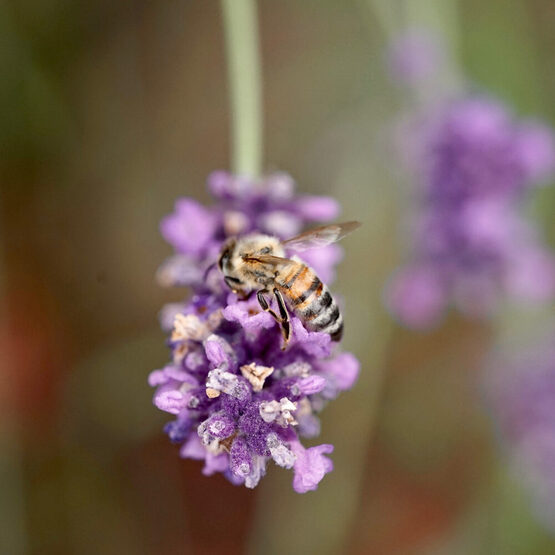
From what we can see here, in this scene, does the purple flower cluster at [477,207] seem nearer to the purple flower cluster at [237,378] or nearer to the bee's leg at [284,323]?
the purple flower cluster at [237,378]

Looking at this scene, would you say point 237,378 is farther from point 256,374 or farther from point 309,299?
point 309,299

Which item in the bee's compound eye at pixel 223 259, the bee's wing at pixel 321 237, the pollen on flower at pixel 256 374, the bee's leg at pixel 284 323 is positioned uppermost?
the bee's wing at pixel 321 237

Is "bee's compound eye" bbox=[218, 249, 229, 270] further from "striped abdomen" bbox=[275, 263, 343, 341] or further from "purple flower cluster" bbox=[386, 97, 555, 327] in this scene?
"purple flower cluster" bbox=[386, 97, 555, 327]

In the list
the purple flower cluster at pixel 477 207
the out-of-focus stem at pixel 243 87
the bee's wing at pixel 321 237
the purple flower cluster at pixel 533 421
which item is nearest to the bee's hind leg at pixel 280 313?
the bee's wing at pixel 321 237

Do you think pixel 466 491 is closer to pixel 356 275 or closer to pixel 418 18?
pixel 356 275

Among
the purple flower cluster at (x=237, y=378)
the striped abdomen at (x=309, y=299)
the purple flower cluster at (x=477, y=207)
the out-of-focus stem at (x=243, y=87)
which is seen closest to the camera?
the purple flower cluster at (x=237, y=378)

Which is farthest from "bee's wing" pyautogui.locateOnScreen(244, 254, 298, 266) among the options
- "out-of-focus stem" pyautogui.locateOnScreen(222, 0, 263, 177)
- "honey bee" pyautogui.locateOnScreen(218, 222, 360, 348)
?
"out-of-focus stem" pyautogui.locateOnScreen(222, 0, 263, 177)
